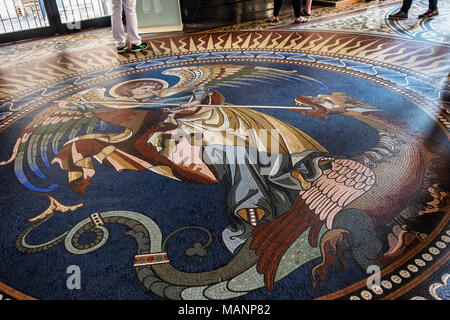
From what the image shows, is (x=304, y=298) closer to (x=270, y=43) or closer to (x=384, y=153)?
(x=384, y=153)

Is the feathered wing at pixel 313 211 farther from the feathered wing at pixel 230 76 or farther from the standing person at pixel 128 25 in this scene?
the standing person at pixel 128 25

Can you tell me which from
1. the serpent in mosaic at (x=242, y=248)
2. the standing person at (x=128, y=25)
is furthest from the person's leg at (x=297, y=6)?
the serpent in mosaic at (x=242, y=248)

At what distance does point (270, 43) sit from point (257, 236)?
2.97m

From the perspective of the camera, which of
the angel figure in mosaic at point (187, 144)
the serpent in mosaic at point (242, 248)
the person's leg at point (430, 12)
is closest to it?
the serpent in mosaic at point (242, 248)

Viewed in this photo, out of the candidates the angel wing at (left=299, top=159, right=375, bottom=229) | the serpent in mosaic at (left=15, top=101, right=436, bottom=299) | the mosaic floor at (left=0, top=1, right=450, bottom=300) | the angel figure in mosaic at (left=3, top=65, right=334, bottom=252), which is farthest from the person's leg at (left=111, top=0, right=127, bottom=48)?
the angel wing at (left=299, top=159, right=375, bottom=229)

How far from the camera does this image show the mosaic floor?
122 cm

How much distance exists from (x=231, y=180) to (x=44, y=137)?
4.45 ft

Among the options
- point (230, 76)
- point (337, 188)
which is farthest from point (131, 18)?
point (337, 188)

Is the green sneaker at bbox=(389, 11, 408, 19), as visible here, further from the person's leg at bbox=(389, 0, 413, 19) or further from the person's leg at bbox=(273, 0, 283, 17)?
the person's leg at bbox=(273, 0, 283, 17)

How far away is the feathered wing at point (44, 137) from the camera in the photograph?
1867 mm

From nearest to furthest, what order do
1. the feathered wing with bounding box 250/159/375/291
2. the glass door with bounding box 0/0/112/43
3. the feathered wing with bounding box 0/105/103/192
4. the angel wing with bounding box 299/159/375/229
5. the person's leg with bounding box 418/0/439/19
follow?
1. the feathered wing with bounding box 250/159/375/291
2. the angel wing with bounding box 299/159/375/229
3. the feathered wing with bounding box 0/105/103/192
4. the person's leg with bounding box 418/0/439/19
5. the glass door with bounding box 0/0/112/43

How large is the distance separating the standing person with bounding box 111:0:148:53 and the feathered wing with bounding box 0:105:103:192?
4.99 feet

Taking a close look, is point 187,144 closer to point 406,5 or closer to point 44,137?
point 44,137

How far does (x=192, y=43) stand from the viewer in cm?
401
